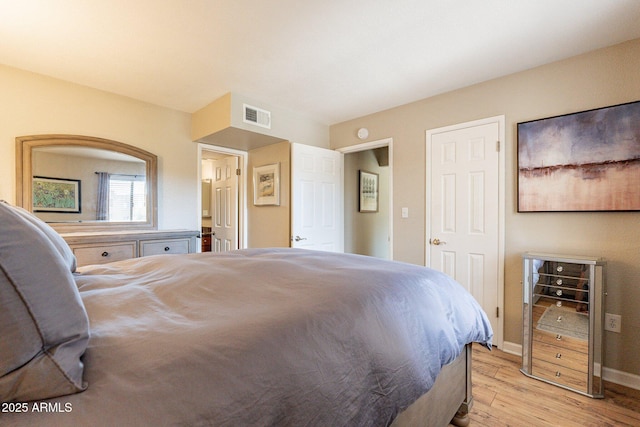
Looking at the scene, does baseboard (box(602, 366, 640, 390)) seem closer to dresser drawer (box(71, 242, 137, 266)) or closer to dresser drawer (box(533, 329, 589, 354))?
dresser drawer (box(533, 329, 589, 354))

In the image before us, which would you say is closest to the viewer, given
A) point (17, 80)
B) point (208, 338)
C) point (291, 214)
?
point (208, 338)

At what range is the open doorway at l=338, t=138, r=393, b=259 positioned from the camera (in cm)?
A: 430

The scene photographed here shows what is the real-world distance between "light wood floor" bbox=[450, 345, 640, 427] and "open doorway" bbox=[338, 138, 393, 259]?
2.15 m

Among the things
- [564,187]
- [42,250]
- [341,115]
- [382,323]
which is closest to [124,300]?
[42,250]

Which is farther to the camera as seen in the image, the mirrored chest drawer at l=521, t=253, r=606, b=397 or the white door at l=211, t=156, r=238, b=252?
the white door at l=211, t=156, r=238, b=252

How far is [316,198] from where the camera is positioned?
365 centimetres

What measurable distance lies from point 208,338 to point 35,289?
1.13ft

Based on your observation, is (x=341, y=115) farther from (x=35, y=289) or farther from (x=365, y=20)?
(x=35, y=289)

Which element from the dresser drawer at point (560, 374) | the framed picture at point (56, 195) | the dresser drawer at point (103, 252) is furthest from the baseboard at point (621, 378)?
the framed picture at point (56, 195)

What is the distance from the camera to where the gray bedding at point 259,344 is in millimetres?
538

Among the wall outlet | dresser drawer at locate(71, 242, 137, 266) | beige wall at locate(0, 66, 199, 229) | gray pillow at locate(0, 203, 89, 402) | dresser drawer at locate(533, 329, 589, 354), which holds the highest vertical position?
beige wall at locate(0, 66, 199, 229)

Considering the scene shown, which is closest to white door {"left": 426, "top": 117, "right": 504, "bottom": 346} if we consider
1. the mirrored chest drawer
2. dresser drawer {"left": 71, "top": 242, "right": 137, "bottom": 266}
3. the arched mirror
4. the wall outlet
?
the mirrored chest drawer

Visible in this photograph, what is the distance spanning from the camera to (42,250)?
1.94 feet

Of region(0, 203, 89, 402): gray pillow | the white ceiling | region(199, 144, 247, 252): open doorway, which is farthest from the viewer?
region(199, 144, 247, 252): open doorway
